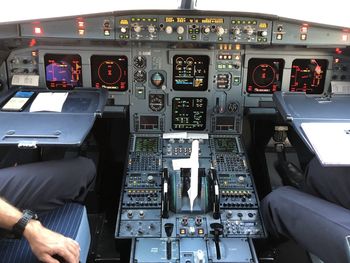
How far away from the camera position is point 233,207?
2.46 metres

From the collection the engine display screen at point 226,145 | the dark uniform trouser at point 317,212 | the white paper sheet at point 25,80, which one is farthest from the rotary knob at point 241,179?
the white paper sheet at point 25,80

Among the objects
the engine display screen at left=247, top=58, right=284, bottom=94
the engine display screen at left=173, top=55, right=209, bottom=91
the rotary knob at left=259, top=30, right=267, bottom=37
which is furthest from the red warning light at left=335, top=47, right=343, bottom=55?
the engine display screen at left=173, top=55, right=209, bottom=91

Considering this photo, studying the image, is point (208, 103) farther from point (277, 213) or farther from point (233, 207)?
point (277, 213)

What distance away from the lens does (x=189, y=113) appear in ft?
9.82

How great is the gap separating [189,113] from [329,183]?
3.97 ft

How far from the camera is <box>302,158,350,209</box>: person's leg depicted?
1.96 meters

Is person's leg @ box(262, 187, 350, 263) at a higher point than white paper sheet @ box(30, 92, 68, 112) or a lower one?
lower

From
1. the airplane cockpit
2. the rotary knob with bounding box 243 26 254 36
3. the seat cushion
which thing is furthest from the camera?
the rotary knob with bounding box 243 26 254 36

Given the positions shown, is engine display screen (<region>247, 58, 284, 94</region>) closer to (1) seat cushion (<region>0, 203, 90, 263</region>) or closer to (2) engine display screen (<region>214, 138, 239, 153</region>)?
(2) engine display screen (<region>214, 138, 239, 153</region>)

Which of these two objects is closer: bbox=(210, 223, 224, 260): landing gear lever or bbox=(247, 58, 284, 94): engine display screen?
bbox=(210, 223, 224, 260): landing gear lever

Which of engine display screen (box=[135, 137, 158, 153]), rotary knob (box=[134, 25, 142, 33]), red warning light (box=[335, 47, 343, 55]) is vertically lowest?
engine display screen (box=[135, 137, 158, 153])

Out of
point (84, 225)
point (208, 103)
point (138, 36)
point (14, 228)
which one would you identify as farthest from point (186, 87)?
point (14, 228)

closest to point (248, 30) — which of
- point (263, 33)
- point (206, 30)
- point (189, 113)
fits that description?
point (263, 33)

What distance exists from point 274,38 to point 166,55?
2.27 ft
